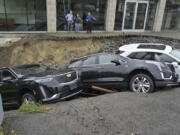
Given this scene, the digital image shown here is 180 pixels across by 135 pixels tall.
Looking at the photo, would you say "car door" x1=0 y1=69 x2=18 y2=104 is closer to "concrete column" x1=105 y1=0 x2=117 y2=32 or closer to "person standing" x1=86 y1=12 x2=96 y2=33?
"person standing" x1=86 y1=12 x2=96 y2=33

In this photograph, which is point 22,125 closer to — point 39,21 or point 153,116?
point 153,116

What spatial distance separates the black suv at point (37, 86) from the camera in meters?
5.46

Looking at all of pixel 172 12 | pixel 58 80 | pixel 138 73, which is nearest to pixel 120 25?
pixel 172 12

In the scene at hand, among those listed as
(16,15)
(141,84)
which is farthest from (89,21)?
(141,84)

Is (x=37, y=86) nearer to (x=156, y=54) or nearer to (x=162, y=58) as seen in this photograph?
(x=156, y=54)

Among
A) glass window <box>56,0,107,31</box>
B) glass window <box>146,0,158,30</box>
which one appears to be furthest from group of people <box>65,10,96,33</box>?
glass window <box>146,0,158,30</box>

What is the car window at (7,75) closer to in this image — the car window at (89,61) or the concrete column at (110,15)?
the car window at (89,61)

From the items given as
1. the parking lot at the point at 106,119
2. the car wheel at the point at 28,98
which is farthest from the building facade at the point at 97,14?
the parking lot at the point at 106,119

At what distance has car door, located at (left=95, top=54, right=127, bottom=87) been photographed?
6.24 metres

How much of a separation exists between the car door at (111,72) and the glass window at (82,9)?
10.7 metres

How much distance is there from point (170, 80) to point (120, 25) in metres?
12.9

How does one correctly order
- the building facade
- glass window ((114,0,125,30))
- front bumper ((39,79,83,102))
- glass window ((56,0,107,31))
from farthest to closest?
glass window ((114,0,125,30)), glass window ((56,0,107,31)), the building facade, front bumper ((39,79,83,102))

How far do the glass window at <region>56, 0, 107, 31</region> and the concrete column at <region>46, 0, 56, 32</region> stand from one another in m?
0.52

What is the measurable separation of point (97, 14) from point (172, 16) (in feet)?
29.8
